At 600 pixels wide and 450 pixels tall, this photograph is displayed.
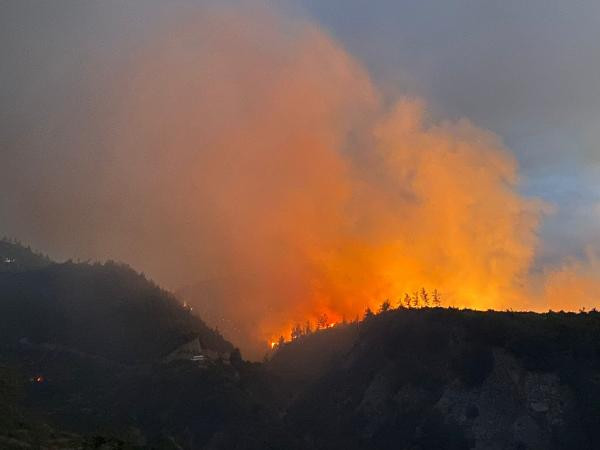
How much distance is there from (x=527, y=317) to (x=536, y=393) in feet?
94.8

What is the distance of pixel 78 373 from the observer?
188 meters

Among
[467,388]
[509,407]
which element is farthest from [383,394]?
[509,407]

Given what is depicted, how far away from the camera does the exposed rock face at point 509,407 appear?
126 metres

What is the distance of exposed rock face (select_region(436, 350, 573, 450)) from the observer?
413 feet

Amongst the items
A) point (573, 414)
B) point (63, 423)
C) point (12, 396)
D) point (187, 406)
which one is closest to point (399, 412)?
point (573, 414)

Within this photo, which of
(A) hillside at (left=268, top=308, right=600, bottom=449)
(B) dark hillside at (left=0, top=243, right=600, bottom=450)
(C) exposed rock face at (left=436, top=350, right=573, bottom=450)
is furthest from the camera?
(B) dark hillside at (left=0, top=243, right=600, bottom=450)

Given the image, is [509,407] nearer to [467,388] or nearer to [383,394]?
[467,388]

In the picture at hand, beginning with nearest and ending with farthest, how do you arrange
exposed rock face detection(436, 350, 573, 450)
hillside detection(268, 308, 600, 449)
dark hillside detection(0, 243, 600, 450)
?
exposed rock face detection(436, 350, 573, 450)
hillside detection(268, 308, 600, 449)
dark hillside detection(0, 243, 600, 450)

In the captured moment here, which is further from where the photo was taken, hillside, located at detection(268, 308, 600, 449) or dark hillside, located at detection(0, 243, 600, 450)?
dark hillside, located at detection(0, 243, 600, 450)

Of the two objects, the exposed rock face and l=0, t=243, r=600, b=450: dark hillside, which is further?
l=0, t=243, r=600, b=450: dark hillside

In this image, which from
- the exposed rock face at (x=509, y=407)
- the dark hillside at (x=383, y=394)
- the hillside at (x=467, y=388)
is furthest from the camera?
the dark hillside at (x=383, y=394)

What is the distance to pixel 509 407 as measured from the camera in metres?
133

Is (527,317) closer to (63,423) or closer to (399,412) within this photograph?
(399,412)

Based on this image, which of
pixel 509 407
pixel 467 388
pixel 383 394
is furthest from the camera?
pixel 383 394
